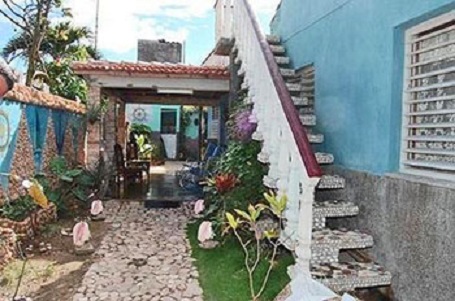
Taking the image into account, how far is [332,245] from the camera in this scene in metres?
4.41

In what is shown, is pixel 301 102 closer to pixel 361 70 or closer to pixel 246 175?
pixel 246 175

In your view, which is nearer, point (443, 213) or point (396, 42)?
point (443, 213)

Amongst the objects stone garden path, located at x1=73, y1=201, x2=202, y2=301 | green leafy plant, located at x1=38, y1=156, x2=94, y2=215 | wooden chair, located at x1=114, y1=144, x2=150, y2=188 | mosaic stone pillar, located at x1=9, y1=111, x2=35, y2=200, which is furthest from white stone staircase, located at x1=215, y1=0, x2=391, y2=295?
wooden chair, located at x1=114, y1=144, x2=150, y2=188

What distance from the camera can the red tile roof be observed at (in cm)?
987

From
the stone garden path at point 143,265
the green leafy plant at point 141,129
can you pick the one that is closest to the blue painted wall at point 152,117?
the green leafy plant at point 141,129

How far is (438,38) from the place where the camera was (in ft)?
13.2

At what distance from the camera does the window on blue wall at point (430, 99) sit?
3.83 meters

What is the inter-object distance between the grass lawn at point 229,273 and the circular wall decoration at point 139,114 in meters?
18.1

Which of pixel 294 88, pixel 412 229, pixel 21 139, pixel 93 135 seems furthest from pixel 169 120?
pixel 412 229

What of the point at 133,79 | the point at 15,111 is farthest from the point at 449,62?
the point at 133,79

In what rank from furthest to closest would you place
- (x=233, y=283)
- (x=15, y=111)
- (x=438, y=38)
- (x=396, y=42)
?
(x=15, y=111) → (x=233, y=283) → (x=396, y=42) → (x=438, y=38)

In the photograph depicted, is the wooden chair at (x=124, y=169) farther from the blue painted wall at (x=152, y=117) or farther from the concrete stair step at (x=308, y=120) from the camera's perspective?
the blue painted wall at (x=152, y=117)

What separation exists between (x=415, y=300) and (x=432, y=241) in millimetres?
581

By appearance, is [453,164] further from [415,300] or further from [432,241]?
[415,300]
